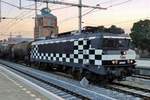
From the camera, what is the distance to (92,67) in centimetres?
1917

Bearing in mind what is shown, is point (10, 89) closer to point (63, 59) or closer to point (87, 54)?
point (87, 54)

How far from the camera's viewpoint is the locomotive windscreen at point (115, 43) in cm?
1890

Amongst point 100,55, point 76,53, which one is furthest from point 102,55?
point 76,53

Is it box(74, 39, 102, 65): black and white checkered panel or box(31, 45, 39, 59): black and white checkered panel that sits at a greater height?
box(74, 39, 102, 65): black and white checkered panel

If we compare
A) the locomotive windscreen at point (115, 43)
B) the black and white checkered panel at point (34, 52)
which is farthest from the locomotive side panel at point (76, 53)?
the black and white checkered panel at point (34, 52)

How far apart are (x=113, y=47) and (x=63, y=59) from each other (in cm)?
553

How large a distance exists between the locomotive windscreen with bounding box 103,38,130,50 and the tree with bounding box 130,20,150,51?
2968 inches

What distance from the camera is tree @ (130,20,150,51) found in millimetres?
98125

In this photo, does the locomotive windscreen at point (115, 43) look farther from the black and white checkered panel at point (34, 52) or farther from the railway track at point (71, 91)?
the black and white checkered panel at point (34, 52)

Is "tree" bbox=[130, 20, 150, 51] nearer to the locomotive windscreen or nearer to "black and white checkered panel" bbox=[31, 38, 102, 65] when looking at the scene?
"black and white checkered panel" bbox=[31, 38, 102, 65]

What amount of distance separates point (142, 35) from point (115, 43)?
275ft

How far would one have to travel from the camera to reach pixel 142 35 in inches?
3994

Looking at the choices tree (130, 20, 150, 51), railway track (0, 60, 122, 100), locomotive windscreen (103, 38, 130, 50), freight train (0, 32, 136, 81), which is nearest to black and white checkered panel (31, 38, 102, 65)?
freight train (0, 32, 136, 81)

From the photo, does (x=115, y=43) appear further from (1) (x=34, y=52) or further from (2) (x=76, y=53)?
(1) (x=34, y=52)
